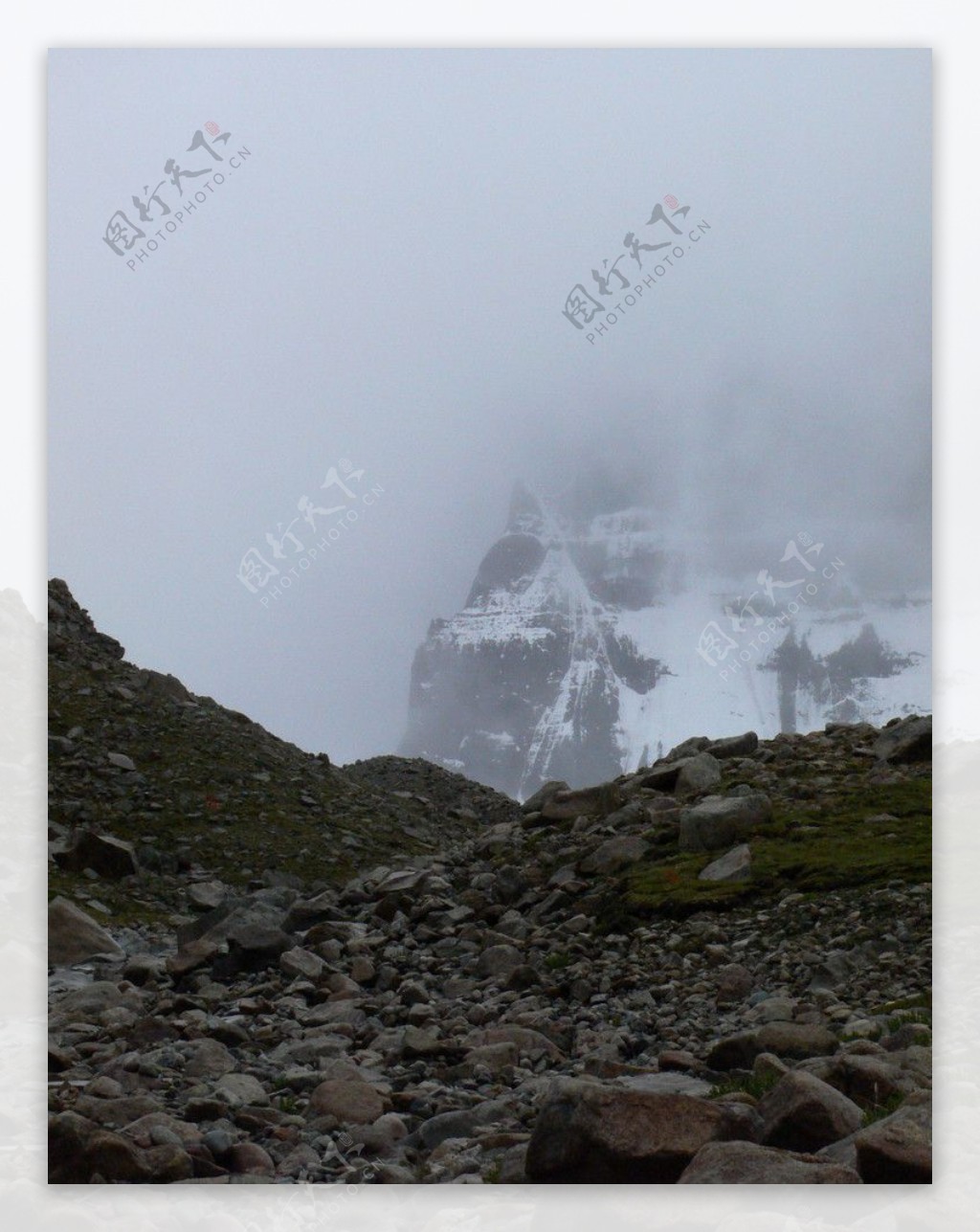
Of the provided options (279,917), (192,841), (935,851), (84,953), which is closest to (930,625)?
(935,851)

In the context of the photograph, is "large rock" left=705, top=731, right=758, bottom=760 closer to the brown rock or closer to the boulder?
the boulder

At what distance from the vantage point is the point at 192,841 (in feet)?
36.3

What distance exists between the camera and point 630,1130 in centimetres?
546

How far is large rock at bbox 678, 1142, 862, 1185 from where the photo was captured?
543cm

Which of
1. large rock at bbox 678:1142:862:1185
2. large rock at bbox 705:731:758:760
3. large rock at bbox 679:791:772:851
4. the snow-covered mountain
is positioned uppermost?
the snow-covered mountain

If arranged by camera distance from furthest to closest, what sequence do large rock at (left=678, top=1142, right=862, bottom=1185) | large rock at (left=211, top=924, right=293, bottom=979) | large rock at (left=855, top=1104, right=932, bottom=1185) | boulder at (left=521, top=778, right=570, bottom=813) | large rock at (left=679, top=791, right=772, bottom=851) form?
boulder at (left=521, top=778, right=570, bottom=813)
large rock at (left=679, top=791, right=772, bottom=851)
large rock at (left=211, top=924, right=293, bottom=979)
large rock at (left=855, top=1104, right=932, bottom=1185)
large rock at (left=678, top=1142, right=862, bottom=1185)

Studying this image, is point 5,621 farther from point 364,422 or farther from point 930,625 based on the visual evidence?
point 930,625

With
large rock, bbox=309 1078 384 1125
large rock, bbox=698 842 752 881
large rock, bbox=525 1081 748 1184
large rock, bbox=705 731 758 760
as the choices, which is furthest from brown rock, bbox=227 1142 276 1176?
large rock, bbox=705 731 758 760

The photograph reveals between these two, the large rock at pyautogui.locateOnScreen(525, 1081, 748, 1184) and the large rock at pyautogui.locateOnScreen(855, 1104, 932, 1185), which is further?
the large rock at pyautogui.locateOnScreen(855, 1104, 932, 1185)

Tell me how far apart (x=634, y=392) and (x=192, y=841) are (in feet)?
19.5

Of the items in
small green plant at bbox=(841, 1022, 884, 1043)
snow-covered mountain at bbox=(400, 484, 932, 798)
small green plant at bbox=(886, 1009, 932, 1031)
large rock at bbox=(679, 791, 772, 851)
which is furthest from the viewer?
large rock at bbox=(679, 791, 772, 851)

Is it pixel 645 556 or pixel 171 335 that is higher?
pixel 171 335

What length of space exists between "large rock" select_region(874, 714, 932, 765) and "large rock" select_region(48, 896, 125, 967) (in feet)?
17.4

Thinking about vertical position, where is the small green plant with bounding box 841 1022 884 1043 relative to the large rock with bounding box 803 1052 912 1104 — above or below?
above
